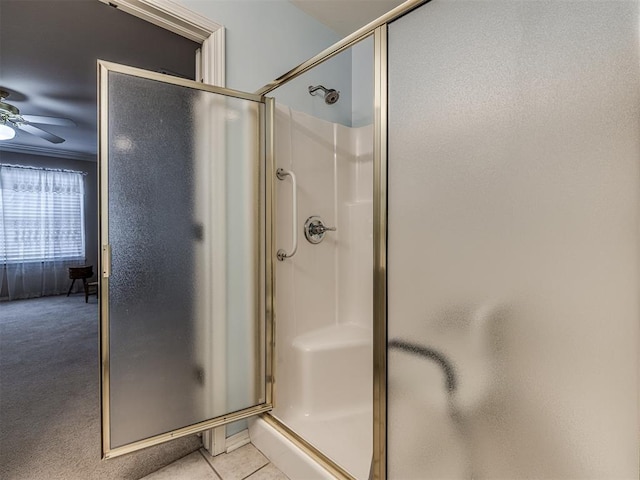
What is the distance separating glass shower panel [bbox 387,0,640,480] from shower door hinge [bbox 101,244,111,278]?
3.67 ft

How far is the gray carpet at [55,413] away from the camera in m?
1.53

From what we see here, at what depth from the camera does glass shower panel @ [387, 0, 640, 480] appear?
0.71 meters

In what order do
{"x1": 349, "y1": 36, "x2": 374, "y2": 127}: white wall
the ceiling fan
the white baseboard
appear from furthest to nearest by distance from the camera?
the ceiling fan < the white baseboard < {"x1": 349, "y1": 36, "x2": 374, "y2": 127}: white wall

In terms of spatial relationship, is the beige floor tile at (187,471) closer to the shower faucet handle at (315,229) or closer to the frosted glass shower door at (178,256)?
the frosted glass shower door at (178,256)

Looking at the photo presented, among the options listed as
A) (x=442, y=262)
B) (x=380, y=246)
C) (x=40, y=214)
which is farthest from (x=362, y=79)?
(x=40, y=214)

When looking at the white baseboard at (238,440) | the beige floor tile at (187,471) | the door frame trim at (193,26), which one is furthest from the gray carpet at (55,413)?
the door frame trim at (193,26)

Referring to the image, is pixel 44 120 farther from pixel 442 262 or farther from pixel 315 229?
pixel 442 262

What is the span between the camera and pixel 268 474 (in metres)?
Result: 1.52

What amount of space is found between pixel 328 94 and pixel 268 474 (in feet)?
7.01

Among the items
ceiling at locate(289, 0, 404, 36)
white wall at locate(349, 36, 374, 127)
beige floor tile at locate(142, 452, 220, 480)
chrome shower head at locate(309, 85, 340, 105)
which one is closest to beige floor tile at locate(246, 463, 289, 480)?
beige floor tile at locate(142, 452, 220, 480)

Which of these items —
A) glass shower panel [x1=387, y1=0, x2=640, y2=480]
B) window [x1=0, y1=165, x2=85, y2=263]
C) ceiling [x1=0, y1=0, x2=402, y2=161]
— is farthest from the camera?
window [x1=0, y1=165, x2=85, y2=263]

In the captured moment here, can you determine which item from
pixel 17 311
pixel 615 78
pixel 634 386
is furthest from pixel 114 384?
pixel 17 311

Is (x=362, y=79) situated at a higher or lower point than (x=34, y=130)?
lower

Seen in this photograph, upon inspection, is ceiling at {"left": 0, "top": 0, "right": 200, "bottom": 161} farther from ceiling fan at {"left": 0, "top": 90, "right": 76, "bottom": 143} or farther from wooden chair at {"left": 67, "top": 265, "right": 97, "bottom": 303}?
wooden chair at {"left": 67, "top": 265, "right": 97, "bottom": 303}
